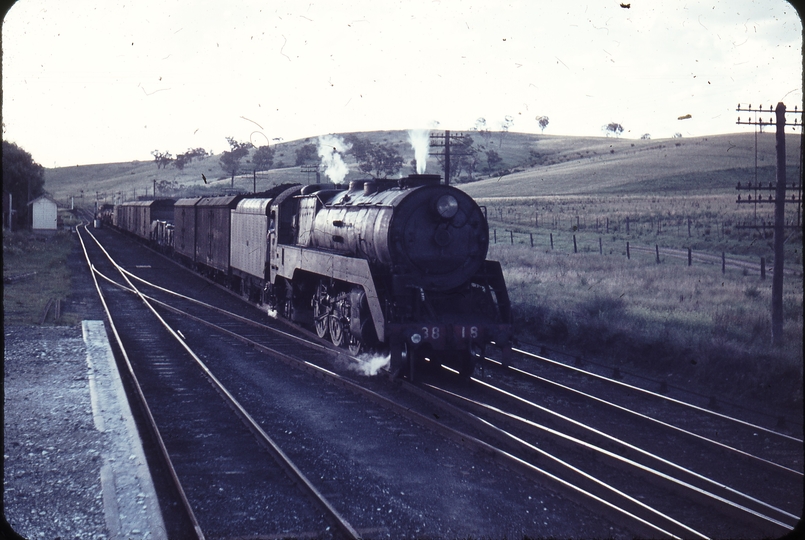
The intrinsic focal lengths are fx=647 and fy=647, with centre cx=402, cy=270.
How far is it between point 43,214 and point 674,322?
55368 millimetres

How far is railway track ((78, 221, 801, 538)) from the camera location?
18.1ft

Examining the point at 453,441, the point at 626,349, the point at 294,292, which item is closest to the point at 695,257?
the point at 626,349

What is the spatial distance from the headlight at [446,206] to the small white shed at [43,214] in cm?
5320

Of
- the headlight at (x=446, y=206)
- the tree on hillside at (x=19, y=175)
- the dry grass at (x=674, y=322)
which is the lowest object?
the dry grass at (x=674, y=322)

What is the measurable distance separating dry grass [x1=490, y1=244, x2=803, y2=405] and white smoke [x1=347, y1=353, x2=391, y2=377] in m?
4.93

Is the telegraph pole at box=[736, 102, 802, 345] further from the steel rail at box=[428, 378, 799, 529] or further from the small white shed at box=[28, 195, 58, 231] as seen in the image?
the small white shed at box=[28, 195, 58, 231]

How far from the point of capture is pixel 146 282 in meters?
25.2

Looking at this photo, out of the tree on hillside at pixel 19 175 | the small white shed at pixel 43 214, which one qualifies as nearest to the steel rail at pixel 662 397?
the tree on hillside at pixel 19 175

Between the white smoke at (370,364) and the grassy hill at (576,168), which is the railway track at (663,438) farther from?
the grassy hill at (576,168)

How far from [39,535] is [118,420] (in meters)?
3.19

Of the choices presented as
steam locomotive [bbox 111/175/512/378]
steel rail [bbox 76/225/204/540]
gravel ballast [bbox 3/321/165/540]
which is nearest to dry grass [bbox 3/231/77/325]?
steel rail [bbox 76/225/204/540]

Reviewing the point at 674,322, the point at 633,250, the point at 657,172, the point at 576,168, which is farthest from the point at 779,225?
the point at 576,168

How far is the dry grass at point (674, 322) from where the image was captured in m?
11.2

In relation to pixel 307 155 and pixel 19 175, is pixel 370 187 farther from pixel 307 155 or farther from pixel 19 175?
pixel 307 155
